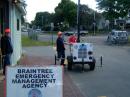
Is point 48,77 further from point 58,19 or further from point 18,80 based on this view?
point 58,19

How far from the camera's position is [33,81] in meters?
8.26

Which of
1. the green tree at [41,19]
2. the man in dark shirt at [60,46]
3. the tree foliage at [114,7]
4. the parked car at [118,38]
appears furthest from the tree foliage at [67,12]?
the man in dark shirt at [60,46]

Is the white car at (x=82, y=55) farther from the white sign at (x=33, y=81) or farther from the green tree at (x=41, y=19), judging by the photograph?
the green tree at (x=41, y=19)

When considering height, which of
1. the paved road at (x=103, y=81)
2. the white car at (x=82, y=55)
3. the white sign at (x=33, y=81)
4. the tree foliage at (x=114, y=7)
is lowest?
the paved road at (x=103, y=81)

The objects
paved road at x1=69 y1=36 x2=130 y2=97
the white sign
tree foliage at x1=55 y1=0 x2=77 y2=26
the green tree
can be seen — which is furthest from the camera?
the green tree

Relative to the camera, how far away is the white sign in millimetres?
8219

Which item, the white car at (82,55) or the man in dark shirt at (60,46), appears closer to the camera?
the white car at (82,55)

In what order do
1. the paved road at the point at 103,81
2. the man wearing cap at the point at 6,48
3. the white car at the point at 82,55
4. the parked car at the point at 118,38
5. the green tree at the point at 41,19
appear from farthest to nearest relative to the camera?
the green tree at the point at 41,19
the parked car at the point at 118,38
the white car at the point at 82,55
the man wearing cap at the point at 6,48
the paved road at the point at 103,81

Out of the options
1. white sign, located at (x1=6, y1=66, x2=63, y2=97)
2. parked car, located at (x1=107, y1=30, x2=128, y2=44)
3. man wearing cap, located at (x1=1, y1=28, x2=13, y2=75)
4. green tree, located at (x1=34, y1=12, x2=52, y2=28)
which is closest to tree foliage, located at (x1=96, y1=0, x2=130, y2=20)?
parked car, located at (x1=107, y1=30, x2=128, y2=44)

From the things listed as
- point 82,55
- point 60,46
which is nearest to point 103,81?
point 82,55

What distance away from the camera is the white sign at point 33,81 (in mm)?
8219

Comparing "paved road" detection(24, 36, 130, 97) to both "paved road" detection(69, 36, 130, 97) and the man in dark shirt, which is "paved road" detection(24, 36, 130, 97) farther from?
the man in dark shirt

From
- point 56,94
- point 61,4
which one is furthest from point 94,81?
point 61,4

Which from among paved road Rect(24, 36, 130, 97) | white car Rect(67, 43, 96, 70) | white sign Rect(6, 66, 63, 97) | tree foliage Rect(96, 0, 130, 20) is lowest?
paved road Rect(24, 36, 130, 97)
